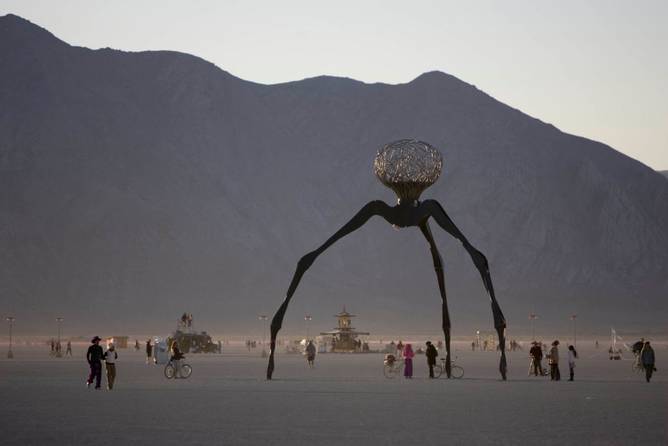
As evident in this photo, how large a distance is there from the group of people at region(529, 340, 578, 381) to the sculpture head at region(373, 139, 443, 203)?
6.61m

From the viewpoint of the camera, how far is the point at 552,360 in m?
39.9

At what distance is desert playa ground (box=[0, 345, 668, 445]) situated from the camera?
19812mm

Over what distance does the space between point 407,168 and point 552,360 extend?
7983mm

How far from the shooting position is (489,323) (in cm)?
19762

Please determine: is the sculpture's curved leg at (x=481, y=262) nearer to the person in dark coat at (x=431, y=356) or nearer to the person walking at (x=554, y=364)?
the person walking at (x=554, y=364)

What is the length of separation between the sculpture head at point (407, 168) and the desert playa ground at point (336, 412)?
19.1 ft

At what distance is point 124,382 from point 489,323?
531 ft

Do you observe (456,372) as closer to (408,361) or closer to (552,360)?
(408,361)

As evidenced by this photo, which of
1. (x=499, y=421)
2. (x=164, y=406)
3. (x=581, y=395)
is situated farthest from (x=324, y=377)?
(x=499, y=421)

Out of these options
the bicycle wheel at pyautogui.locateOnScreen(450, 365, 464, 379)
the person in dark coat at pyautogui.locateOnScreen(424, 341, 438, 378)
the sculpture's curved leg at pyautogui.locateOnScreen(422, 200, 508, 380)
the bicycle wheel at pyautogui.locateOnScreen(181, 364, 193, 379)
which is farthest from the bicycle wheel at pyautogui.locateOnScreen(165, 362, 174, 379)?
the sculpture's curved leg at pyautogui.locateOnScreen(422, 200, 508, 380)

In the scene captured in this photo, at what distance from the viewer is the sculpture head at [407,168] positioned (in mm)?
37406

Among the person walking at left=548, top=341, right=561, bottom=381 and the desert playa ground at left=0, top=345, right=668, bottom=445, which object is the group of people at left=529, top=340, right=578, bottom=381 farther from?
the desert playa ground at left=0, top=345, right=668, bottom=445

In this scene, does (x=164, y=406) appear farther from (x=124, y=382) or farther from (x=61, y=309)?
(x=61, y=309)

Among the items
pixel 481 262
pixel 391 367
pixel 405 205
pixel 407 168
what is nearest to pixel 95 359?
pixel 405 205
